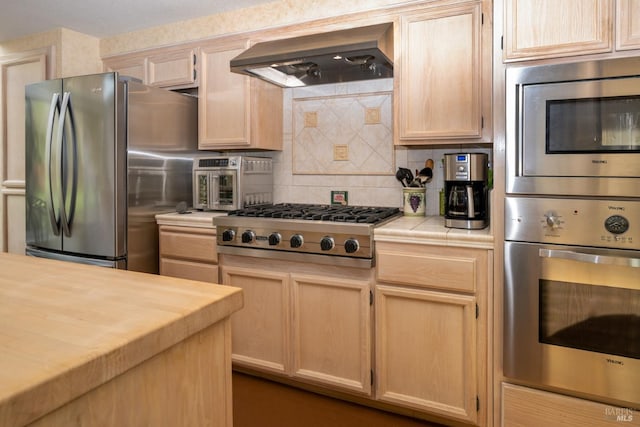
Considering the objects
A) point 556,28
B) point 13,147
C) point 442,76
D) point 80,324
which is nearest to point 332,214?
point 442,76

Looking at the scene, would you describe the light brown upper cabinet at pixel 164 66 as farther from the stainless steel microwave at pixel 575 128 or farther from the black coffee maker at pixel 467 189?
the stainless steel microwave at pixel 575 128

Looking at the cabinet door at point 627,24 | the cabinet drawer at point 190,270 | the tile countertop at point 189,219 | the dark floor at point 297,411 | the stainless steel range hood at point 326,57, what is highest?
the stainless steel range hood at point 326,57

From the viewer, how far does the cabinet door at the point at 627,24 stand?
1612mm

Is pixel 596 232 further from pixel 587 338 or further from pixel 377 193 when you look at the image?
pixel 377 193

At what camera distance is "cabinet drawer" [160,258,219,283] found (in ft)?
8.43

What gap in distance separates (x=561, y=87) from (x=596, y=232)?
23.0 inches

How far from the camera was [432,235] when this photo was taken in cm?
196

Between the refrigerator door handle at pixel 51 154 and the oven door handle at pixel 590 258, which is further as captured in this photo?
the refrigerator door handle at pixel 51 154

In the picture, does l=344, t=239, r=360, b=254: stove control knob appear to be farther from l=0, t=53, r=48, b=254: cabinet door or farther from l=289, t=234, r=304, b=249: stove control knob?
l=0, t=53, r=48, b=254: cabinet door

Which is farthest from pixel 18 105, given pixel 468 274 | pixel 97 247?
pixel 468 274

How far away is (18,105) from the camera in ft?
11.7

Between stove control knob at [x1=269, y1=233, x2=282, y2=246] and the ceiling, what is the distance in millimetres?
1620

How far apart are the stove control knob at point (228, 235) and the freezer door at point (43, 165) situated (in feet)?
4.09

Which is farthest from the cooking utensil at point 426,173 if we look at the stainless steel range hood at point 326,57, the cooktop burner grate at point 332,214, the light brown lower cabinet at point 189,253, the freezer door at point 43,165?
the freezer door at point 43,165
